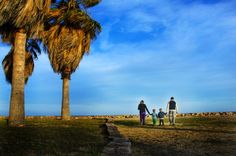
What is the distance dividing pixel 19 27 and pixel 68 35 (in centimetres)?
732

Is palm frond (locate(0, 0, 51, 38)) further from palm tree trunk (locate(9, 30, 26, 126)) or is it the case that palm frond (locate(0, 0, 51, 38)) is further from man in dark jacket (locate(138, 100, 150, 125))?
man in dark jacket (locate(138, 100, 150, 125))

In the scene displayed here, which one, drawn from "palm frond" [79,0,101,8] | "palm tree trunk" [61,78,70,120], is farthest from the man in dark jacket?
"palm frond" [79,0,101,8]

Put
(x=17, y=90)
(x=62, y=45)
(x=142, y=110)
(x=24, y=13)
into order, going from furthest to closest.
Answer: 1. (x=62, y=45)
2. (x=142, y=110)
3. (x=17, y=90)
4. (x=24, y=13)

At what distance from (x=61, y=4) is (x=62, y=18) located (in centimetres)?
113

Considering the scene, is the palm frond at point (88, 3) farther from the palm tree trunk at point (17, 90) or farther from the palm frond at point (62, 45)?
the palm tree trunk at point (17, 90)

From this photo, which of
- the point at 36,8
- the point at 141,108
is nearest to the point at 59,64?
the point at 141,108

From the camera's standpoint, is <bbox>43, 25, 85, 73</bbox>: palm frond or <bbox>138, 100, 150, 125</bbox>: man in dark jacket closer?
<bbox>138, 100, 150, 125</bbox>: man in dark jacket

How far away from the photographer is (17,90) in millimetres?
16969

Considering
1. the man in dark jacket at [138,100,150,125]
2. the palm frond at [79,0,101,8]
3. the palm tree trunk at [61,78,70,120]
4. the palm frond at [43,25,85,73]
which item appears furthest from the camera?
the palm tree trunk at [61,78,70,120]

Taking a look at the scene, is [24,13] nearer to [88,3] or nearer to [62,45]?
[62,45]

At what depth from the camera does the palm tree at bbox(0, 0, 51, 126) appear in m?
16.2

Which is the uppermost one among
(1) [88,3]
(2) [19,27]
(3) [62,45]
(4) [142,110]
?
(1) [88,3]

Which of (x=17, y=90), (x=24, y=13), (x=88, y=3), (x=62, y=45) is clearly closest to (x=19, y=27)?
(x=24, y=13)

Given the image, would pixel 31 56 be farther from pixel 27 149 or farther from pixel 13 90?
pixel 27 149
